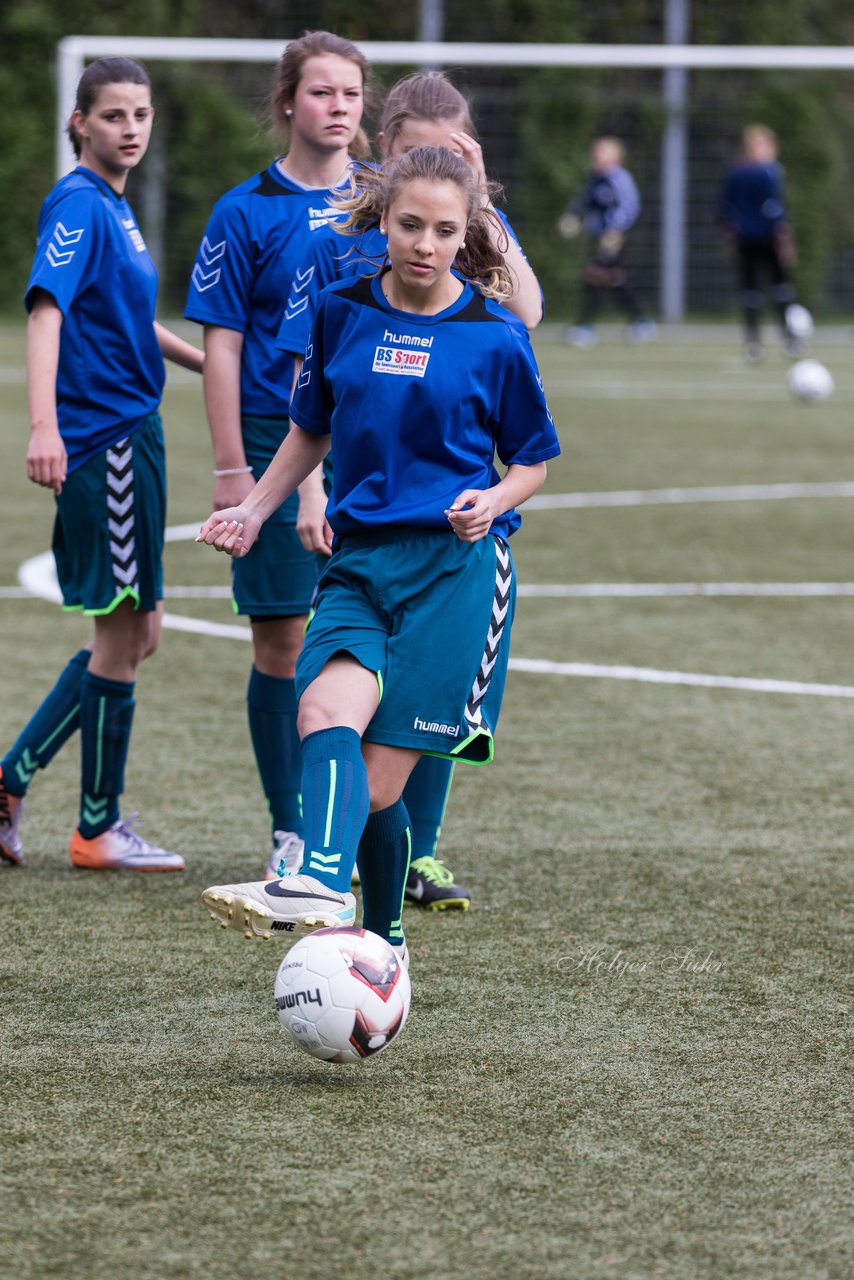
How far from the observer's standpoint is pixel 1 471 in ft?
39.2

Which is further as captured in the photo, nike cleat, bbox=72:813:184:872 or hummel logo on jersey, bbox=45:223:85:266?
nike cleat, bbox=72:813:184:872

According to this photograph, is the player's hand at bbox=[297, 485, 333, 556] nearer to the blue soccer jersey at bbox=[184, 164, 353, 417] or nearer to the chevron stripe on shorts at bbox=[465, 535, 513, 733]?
the blue soccer jersey at bbox=[184, 164, 353, 417]

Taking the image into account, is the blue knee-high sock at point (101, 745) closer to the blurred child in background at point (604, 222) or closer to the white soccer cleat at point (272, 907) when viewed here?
the white soccer cleat at point (272, 907)

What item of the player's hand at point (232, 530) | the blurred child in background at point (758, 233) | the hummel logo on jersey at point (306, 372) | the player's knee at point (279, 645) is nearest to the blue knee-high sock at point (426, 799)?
the player's knee at point (279, 645)

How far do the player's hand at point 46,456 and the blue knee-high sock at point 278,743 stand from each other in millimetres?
692

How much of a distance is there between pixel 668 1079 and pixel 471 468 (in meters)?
1.15

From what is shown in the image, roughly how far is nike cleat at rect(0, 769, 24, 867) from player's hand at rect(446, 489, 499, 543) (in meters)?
1.75

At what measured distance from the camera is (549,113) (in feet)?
84.9

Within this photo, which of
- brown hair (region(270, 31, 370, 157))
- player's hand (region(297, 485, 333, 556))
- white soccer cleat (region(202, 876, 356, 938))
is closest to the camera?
white soccer cleat (region(202, 876, 356, 938))

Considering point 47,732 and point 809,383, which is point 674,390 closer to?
point 809,383

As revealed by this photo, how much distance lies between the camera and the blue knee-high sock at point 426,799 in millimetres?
4438

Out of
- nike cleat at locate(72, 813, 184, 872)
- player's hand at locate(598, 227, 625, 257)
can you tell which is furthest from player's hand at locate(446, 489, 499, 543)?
player's hand at locate(598, 227, 625, 257)

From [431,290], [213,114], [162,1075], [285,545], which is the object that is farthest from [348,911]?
[213,114]

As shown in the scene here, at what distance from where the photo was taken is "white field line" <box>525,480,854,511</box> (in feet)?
35.6
